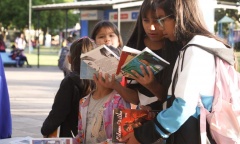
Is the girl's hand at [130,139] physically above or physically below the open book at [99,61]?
below

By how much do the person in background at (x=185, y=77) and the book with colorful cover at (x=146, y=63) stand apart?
0.44ft

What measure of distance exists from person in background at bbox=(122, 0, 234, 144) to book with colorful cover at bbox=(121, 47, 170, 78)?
133 mm

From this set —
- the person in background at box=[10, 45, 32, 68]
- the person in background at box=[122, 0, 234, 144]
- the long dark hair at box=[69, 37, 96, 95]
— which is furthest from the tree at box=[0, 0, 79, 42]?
the person in background at box=[122, 0, 234, 144]

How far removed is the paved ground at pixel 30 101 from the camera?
936 cm

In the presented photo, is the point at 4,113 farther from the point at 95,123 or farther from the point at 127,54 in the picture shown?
the point at 127,54

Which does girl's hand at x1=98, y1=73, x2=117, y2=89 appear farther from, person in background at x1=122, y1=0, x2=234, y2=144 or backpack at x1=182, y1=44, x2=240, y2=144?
backpack at x1=182, y1=44, x2=240, y2=144

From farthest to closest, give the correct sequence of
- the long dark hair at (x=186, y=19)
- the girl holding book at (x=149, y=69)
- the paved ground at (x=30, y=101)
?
the paved ground at (x=30, y=101)
the girl holding book at (x=149, y=69)
the long dark hair at (x=186, y=19)

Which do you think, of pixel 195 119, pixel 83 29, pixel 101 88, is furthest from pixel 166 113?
pixel 83 29

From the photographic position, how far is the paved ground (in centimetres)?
936

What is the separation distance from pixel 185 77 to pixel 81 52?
4.72 ft

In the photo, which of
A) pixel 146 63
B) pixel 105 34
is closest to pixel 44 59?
pixel 105 34

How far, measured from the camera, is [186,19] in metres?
3.05

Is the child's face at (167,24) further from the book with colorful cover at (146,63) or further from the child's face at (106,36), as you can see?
the child's face at (106,36)

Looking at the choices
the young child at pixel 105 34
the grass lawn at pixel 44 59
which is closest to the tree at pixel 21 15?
the grass lawn at pixel 44 59
